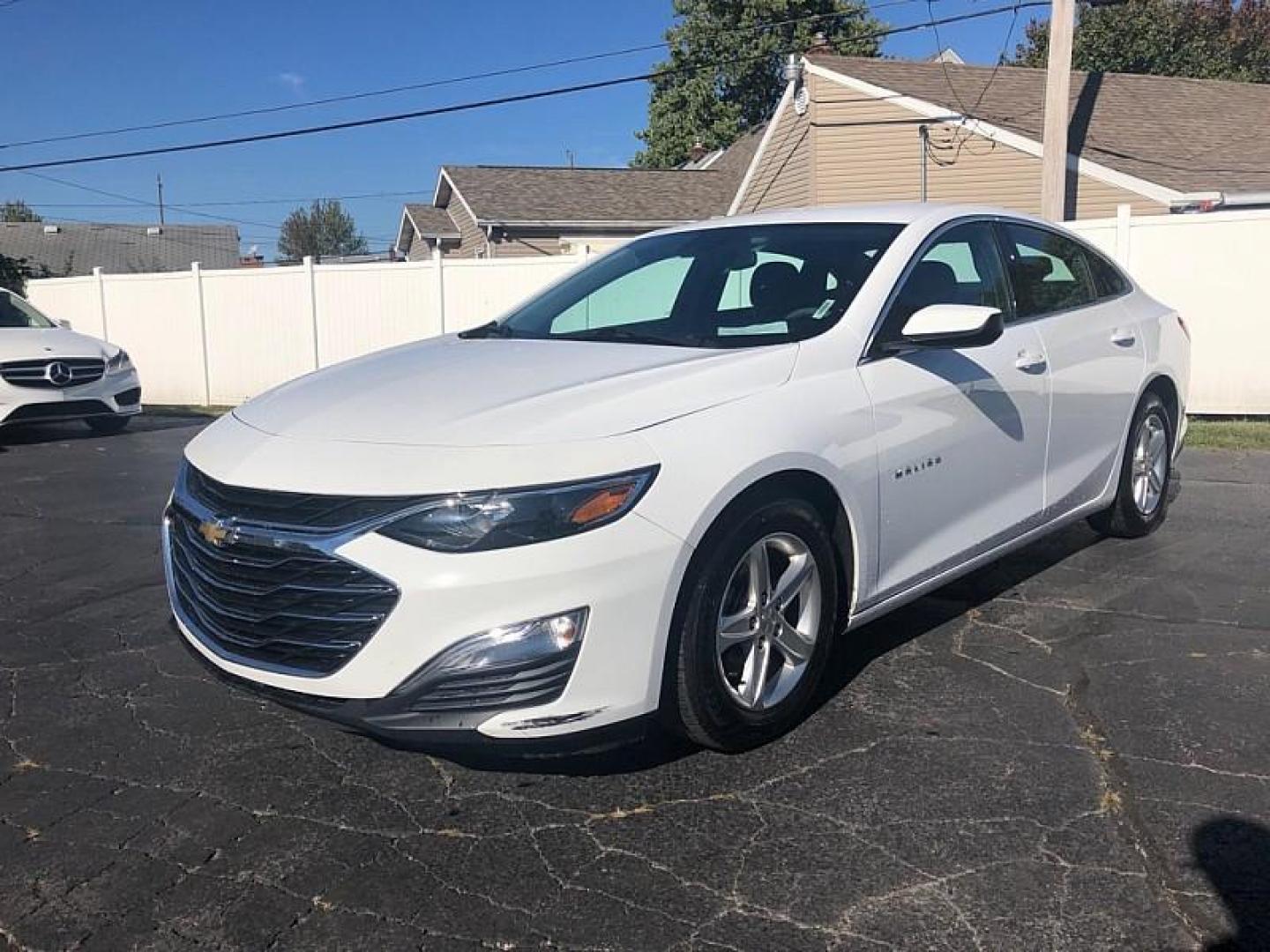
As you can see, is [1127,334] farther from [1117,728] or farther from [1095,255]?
[1117,728]

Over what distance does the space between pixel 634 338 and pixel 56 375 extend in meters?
8.67

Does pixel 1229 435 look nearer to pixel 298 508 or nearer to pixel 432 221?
pixel 298 508

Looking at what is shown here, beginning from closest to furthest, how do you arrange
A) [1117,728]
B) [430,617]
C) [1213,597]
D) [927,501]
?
[430,617]
[1117,728]
[927,501]
[1213,597]

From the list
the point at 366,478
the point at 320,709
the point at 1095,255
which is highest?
the point at 1095,255

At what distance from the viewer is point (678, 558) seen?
2910 millimetres

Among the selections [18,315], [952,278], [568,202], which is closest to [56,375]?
[18,315]

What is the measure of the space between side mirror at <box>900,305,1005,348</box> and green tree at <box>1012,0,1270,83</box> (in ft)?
125

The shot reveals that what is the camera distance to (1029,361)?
4430mm

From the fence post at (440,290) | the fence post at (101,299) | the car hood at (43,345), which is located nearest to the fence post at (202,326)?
the fence post at (101,299)

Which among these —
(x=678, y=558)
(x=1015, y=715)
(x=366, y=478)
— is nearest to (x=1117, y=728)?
(x=1015, y=715)

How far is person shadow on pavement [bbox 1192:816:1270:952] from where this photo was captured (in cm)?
247

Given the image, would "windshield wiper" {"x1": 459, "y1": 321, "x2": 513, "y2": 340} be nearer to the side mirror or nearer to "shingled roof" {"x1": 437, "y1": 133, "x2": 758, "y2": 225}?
the side mirror

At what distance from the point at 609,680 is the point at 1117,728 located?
1.82 metres

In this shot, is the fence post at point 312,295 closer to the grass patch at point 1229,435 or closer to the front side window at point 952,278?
the grass patch at point 1229,435
